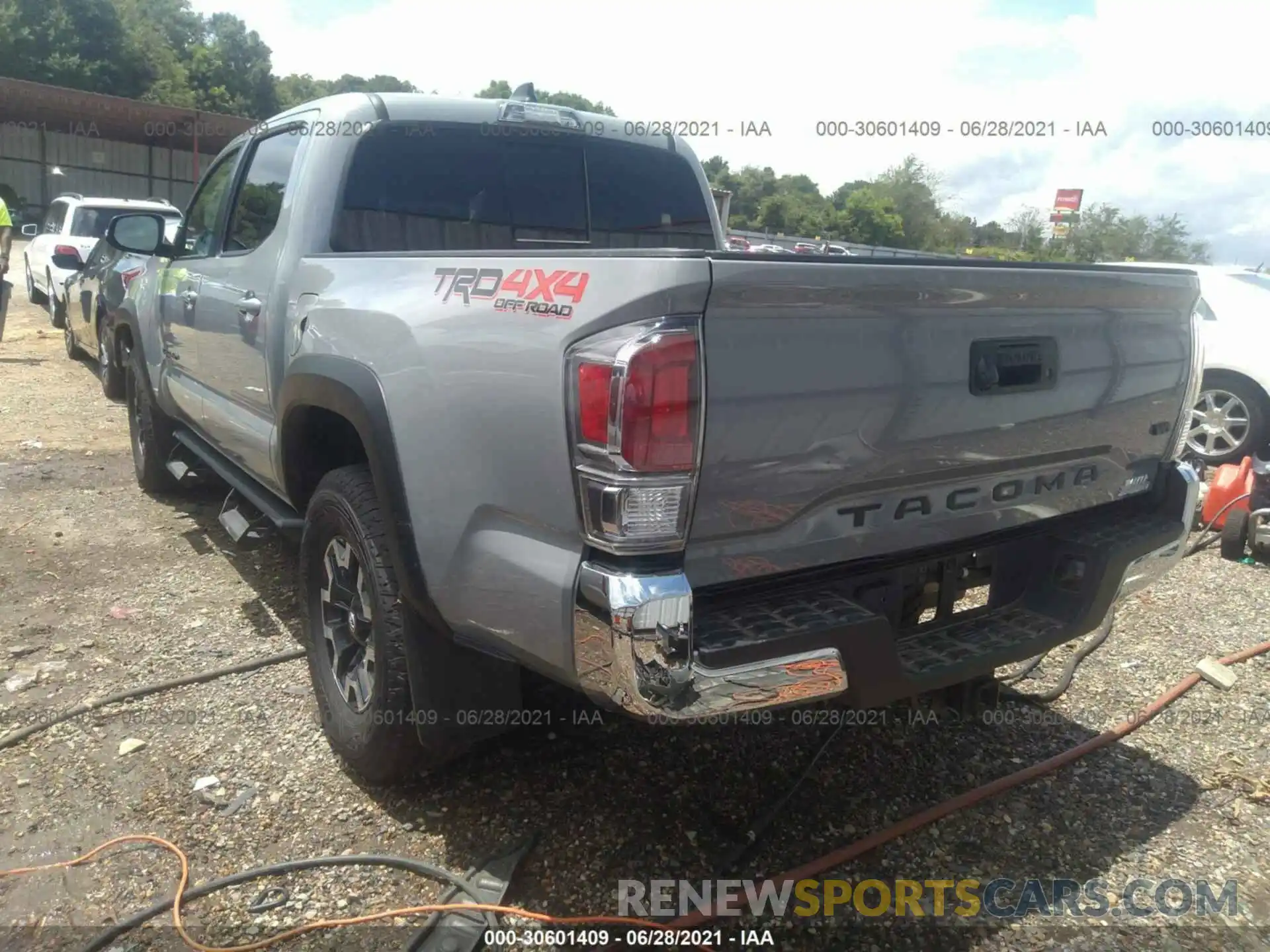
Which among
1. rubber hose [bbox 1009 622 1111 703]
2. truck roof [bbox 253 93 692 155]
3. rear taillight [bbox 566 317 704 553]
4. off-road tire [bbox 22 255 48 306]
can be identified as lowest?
rubber hose [bbox 1009 622 1111 703]

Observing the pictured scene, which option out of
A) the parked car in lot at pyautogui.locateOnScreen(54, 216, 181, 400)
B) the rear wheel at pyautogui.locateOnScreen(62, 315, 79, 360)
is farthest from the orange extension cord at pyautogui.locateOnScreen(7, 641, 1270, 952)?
the rear wheel at pyautogui.locateOnScreen(62, 315, 79, 360)

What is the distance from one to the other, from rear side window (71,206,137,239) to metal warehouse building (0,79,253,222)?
56.2 feet

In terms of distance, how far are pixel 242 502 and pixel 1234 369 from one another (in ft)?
23.0

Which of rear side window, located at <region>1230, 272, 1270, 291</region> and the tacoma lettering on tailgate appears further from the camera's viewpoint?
rear side window, located at <region>1230, 272, 1270, 291</region>

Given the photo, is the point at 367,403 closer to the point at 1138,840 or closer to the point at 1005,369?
the point at 1005,369

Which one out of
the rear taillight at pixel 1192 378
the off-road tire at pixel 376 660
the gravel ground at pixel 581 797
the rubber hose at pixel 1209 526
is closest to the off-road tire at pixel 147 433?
the gravel ground at pixel 581 797

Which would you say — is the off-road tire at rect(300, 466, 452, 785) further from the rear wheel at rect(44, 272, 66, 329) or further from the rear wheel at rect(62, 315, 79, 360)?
the rear wheel at rect(44, 272, 66, 329)

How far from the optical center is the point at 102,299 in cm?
637

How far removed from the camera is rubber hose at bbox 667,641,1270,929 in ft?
7.86

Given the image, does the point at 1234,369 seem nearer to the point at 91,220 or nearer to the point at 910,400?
the point at 910,400

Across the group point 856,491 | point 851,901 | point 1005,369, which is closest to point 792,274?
point 856,491

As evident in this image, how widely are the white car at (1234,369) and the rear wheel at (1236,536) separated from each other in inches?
77.2

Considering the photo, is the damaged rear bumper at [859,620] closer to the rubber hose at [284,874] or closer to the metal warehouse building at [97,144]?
the rubber hose at [284,874]

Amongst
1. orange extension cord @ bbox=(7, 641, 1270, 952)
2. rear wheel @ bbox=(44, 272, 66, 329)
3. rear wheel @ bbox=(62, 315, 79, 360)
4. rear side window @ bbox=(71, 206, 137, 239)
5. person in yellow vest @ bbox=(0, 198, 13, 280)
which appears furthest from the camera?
rear side window @ bbox=(71, 206, 137, 239)
